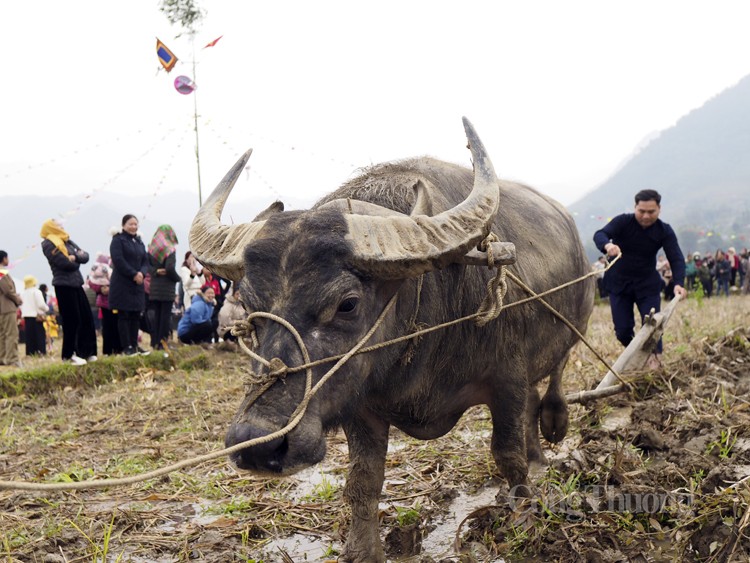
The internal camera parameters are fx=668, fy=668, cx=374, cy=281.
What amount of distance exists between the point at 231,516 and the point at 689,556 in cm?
199

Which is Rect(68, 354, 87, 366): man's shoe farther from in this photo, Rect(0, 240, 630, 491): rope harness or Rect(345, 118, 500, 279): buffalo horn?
Rect(345, 118, 500, 279): buffalo horn

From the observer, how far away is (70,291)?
7.27m

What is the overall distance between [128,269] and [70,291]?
0.65 meters

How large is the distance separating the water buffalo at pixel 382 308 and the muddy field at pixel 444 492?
0.34 metres

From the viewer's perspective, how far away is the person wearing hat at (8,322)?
8.61 meters

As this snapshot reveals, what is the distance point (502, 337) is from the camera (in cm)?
281

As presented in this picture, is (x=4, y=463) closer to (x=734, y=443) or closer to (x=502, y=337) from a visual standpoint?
(x=502, y=337)

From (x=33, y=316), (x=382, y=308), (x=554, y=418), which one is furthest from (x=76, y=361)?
(x=382, y=308)

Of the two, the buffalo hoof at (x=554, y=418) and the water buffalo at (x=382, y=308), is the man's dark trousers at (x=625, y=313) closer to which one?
the buffalo hoof at (x=554, y=418)

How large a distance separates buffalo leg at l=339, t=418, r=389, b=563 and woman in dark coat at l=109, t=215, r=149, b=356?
533 cm

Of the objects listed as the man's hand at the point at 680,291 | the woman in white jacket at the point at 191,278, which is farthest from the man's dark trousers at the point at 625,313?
the woman in white jacket at the point at 191,278

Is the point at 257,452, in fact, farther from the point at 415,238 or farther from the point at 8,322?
the point at 8,322

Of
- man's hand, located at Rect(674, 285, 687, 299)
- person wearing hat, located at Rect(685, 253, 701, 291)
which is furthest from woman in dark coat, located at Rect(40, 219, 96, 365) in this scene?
person wearing hat, located at Rect(685, 253, 701, 291)

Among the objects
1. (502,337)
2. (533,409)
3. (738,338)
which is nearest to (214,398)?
(533,409)
